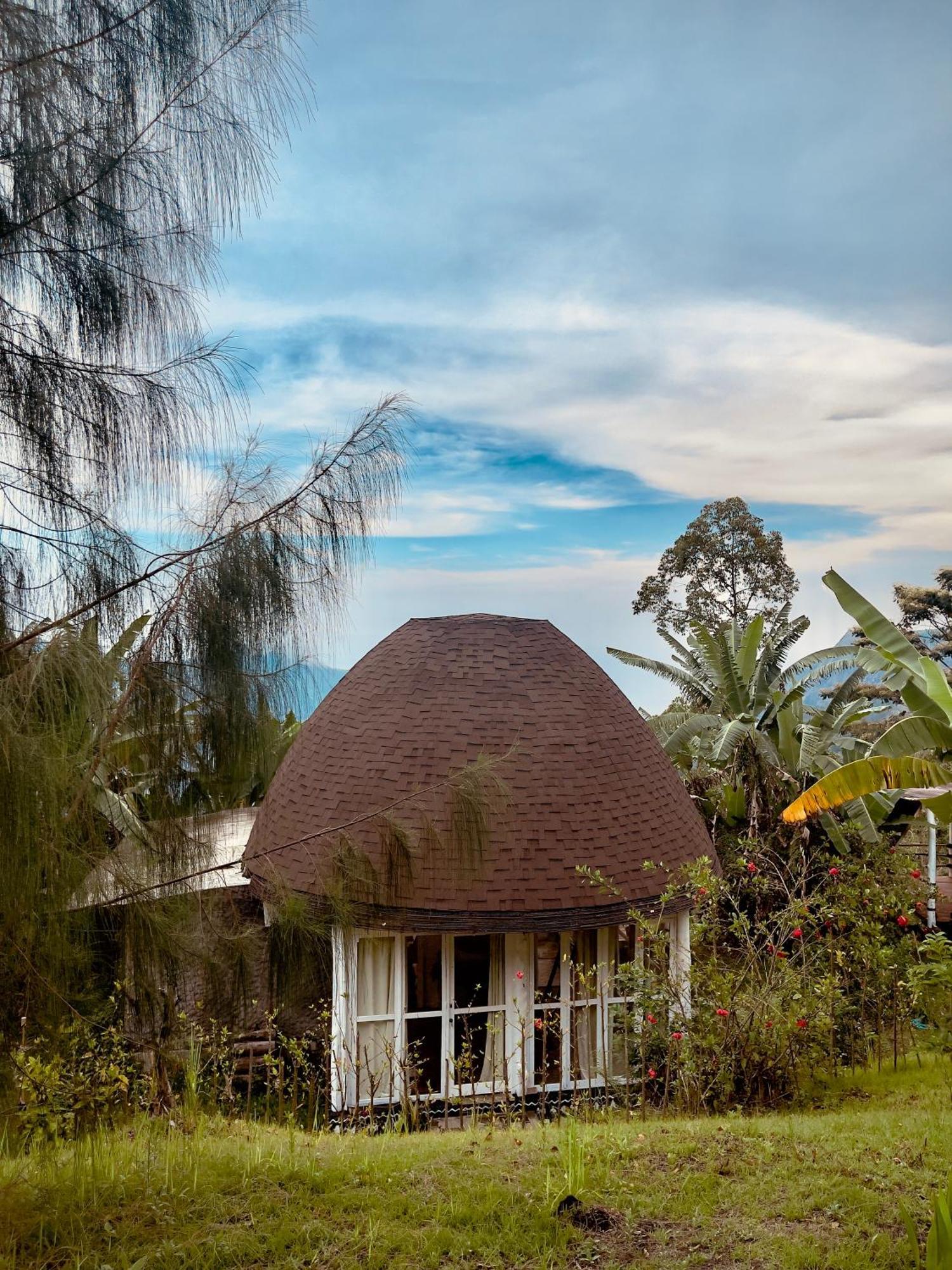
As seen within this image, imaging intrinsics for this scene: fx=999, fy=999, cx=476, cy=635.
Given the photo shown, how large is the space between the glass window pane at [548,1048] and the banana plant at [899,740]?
3075 millimetres

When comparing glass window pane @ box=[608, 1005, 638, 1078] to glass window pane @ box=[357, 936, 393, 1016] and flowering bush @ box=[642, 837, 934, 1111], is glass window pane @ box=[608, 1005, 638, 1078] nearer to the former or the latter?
flowering bush @ box=[642, 837, 934, 1111]

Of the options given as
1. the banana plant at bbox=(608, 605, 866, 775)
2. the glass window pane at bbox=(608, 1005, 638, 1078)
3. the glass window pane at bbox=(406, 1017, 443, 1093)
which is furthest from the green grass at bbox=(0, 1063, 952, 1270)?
the banana plant at bbox=(608, 605, 866, 775)

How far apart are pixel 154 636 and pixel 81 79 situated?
2.80 meters

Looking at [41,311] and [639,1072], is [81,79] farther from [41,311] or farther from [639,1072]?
[639,1072]

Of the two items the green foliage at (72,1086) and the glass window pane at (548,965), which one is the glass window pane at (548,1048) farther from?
the green foliage at (72,1086)

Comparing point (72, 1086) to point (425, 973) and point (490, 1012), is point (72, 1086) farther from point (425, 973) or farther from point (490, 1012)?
point (490, 1012)

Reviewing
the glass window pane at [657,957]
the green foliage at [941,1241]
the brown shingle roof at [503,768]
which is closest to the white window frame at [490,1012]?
the glass window pane at [657,957]

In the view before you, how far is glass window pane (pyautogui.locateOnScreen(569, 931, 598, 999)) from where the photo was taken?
10133 millimetres

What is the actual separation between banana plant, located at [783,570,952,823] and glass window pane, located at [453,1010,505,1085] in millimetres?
3547

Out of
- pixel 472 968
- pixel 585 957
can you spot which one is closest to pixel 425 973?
pixel 472 968

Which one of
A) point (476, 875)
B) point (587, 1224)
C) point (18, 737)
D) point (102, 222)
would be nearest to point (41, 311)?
point (102, 222)

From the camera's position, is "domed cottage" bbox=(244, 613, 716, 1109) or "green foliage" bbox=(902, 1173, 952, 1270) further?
"domed cottage" bbox=(244, 613, 716, 1109)

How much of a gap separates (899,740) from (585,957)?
416 cm

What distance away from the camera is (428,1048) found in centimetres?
1023
